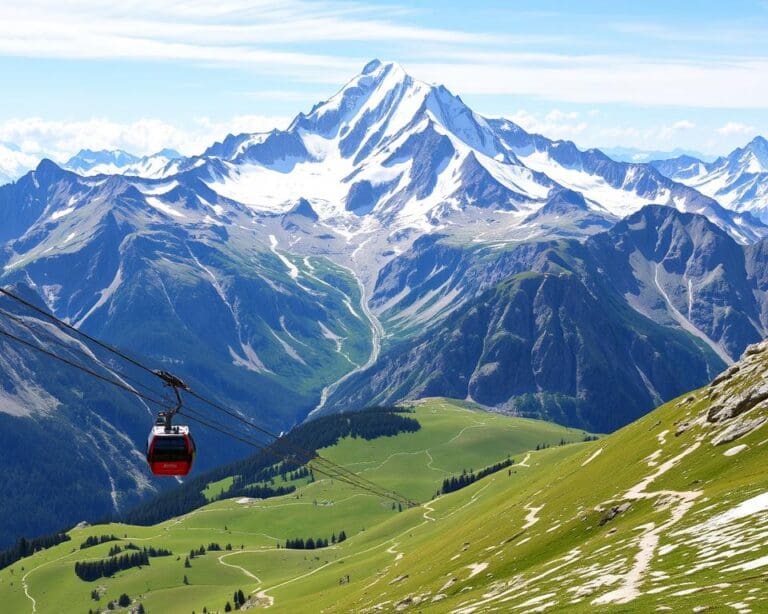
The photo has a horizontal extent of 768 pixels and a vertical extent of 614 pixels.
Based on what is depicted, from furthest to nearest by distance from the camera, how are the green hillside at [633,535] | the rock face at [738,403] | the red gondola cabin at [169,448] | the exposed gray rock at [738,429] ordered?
the rock face at [738,403]
the exposed gray rock at [738,429]
the red gondola cabin at [169,448]
the green hillside at [633,535]

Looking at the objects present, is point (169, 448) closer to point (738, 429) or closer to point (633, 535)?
point (633, 535)

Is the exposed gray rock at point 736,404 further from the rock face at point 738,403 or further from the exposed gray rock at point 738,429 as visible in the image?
the exposed gray rock at point 738,429

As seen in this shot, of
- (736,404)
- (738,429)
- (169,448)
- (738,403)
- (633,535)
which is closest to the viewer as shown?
(169,448)

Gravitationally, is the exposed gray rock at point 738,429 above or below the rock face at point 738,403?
below

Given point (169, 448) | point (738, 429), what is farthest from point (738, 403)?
point (169, 448)

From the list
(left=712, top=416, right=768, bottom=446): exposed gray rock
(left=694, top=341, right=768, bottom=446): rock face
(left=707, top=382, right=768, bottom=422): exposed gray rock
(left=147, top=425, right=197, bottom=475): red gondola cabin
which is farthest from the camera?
(left=707, top=382, right=768, bottom=422): exposed gray rock

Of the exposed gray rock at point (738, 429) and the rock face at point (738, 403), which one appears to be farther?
the rock face at point (738, 403)

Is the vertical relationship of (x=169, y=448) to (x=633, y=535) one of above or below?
above

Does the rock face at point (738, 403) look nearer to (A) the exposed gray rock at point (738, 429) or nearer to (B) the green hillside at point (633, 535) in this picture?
(A) the exposed gray rock at point (738, 429)

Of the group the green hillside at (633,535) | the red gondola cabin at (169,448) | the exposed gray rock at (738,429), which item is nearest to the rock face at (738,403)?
the exposed gray rock at (738,429)

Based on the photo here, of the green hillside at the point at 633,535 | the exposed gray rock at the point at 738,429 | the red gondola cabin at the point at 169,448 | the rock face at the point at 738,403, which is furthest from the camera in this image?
the rock face at the point at 738,403

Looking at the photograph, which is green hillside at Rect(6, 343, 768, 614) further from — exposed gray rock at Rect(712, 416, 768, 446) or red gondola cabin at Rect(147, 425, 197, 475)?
red gondola cabin at Rect(147, 425, 197, 475)

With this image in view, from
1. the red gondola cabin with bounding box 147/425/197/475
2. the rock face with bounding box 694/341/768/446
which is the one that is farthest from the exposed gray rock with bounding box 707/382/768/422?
the red gondola cabin with bounding box 147/425/197/475
